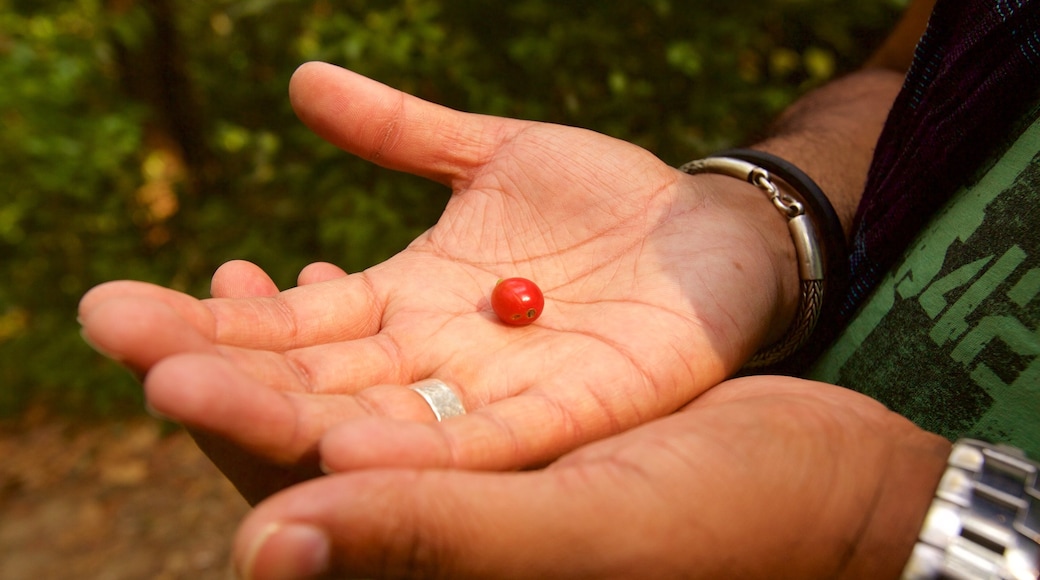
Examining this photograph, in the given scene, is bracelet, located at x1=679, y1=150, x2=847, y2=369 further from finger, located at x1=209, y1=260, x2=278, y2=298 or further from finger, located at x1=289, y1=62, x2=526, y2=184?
finger, located at x1=209, y1=260, x2=278, y2=298

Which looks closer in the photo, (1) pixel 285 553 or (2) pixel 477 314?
(1) pixel 285 553

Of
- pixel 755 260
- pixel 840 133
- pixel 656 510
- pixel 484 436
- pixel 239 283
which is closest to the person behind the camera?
pixel 656 510

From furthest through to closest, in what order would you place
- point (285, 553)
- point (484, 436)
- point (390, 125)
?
point (390, 125) < point (484, 436) < point (285, 553)

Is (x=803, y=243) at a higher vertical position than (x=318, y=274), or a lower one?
higher

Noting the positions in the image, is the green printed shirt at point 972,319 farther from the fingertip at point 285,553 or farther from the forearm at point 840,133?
the fingertip at point 285,553

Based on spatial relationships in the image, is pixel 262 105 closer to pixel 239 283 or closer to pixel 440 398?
pixel 239 283

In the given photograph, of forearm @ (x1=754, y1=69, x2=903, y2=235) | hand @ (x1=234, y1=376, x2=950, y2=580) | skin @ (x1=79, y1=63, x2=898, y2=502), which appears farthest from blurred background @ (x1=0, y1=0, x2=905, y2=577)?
hand @ (x1=234, y1=376, x2=950, y2=580)

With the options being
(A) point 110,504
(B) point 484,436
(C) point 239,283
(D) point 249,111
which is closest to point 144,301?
(C) point 239,283

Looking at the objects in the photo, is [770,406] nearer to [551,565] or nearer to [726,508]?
[726,508]

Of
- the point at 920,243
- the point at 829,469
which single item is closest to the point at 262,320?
the point at 829,469
